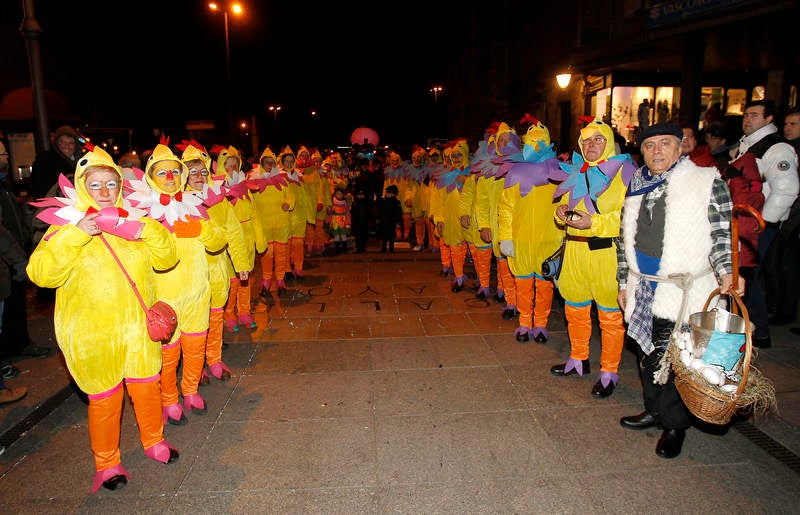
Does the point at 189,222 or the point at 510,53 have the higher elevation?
the point at 510,53

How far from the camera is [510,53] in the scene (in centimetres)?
2858

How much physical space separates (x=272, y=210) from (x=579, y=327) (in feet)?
15.9

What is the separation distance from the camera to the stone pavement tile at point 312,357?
5.16m

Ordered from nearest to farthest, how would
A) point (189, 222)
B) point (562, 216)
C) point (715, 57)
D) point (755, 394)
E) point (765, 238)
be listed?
point (755, 394)
point (189, 222)
point (562, 216)
point (765, 238)
point (715, 57)

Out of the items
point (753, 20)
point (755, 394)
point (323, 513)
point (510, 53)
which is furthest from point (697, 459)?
point (510, 53)

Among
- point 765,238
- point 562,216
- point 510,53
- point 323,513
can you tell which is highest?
point 510,53

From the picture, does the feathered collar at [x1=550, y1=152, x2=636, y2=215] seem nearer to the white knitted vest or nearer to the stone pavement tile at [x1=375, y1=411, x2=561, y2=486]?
the white knitted vest

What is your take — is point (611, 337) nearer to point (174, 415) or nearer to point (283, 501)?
point (283, 501)

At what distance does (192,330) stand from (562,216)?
10.1 feet

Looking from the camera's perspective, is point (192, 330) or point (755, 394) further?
point (192, 330)

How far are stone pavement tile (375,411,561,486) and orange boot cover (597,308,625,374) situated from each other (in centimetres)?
88

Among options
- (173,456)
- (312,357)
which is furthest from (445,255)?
(173,456)

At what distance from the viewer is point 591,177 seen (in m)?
4.29

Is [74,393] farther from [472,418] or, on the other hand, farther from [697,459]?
[697,459]
